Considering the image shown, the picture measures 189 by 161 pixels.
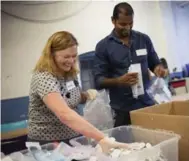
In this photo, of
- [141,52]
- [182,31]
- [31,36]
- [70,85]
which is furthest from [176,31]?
[70,85]

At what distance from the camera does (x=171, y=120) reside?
1064 millimetres

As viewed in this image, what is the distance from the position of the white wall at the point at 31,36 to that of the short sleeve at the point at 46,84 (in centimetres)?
261

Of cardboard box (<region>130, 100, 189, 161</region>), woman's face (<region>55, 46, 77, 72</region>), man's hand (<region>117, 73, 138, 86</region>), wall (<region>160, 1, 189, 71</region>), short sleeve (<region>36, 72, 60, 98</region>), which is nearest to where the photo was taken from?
cardboard box (<region>130, 100, 189, 161</region>)

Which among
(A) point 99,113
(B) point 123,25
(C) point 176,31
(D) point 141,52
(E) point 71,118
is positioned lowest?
(A) point 99,113

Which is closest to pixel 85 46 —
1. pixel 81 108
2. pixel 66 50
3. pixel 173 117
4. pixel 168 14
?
pixel 168 14

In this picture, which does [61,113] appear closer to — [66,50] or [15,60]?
[66,50]

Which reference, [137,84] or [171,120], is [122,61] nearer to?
[137,84]

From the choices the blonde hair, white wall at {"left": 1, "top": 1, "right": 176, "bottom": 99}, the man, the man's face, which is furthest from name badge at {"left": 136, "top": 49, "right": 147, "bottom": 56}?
white wall at {"left": 1, "top": 1, "right": 176, "bottom": 99}

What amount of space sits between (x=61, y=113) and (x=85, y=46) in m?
3.04

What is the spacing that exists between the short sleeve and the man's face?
64cm

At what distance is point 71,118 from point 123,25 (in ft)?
2.65

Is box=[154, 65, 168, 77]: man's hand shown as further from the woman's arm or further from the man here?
the woman's arm

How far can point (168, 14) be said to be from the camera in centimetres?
479

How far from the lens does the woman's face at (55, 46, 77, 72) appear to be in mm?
1267
